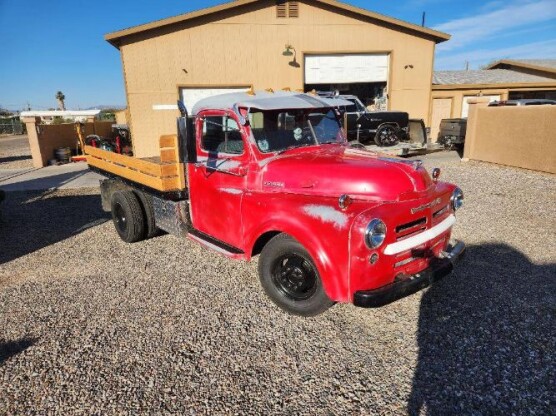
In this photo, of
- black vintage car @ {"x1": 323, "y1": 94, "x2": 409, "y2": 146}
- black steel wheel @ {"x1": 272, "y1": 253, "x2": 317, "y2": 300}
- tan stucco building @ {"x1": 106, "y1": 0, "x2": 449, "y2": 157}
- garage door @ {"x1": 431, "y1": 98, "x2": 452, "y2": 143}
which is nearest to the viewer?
black steel wheel @ {"x1": 272, "y1": 253, "x2": 317, "y2": 300}

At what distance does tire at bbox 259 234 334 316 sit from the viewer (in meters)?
3.41

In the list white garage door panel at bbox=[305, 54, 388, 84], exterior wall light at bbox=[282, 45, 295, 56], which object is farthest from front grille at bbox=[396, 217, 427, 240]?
white garage door panel at bbox=[305, 54, 388, 84]

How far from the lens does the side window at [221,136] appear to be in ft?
13.7

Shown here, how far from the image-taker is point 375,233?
2953mm

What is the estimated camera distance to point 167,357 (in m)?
3.17

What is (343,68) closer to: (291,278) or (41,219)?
(41,219)

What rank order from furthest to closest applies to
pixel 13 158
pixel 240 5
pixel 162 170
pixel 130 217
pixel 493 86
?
1. pixel 493 86
2. pixel 13 158
3. pixel 240 5
4. pixel 130 217
5. pixel 162 170

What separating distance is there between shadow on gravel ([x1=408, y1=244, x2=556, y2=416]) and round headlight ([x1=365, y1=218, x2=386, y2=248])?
1.07 meters

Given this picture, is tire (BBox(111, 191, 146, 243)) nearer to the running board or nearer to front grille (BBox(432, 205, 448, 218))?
the running board

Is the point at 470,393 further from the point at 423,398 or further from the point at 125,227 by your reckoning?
the point at 125,227

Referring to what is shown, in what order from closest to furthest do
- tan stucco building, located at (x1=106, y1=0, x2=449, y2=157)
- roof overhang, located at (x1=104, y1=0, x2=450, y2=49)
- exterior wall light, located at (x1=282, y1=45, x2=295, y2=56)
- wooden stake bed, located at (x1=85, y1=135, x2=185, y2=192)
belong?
wooden stake bed, located at (x1=85, y1=135, x2=185, y2=192)
roof overhang, located at (x1=104, y1=0, x2=450, y2=49)
tan stucco building, located at (x1=106, y1=0, x2=449, y2=157)
exterior wall light, located at (x1=282, y1=45, x2=295, y2=56)

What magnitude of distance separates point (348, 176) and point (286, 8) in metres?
13.6

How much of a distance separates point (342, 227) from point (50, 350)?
111 inches

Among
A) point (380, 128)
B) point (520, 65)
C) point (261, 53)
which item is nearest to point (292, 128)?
point (380, 128)
